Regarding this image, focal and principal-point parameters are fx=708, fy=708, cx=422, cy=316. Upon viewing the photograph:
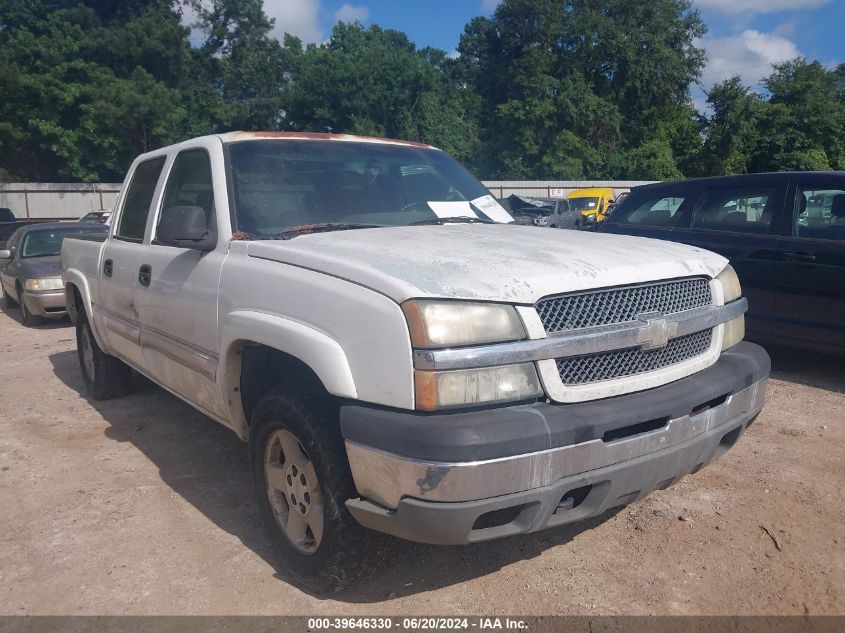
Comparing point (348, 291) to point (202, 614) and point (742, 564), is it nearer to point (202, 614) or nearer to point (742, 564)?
point (202, 614)

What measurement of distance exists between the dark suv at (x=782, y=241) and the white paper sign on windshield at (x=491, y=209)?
9.32 feet

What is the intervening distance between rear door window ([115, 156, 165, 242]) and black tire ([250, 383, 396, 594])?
2176 millimetres

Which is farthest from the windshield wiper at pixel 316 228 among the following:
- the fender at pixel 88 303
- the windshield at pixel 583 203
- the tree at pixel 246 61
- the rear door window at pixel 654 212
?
the tree at pixel 246 61

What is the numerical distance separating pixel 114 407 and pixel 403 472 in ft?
13.5

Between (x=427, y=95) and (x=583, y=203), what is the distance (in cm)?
2215

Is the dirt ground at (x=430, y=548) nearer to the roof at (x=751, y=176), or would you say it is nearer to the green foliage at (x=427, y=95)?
the roof at (x=751, y=176)

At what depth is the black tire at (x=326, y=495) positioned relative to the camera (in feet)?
8.45

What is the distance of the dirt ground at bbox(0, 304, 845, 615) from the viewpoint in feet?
9.35

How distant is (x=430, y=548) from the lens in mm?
3283

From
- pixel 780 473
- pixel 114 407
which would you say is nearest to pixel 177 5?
pixel 114 407

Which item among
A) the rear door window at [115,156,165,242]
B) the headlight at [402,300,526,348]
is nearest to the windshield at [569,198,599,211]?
the rear door window at [115,156,165,242]

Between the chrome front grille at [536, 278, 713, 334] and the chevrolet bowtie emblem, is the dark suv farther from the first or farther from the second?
the chevrolet bowtie emblem

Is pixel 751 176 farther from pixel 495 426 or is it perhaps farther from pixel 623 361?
pixel 495 426

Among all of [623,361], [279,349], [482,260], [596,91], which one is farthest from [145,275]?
[596,91]
